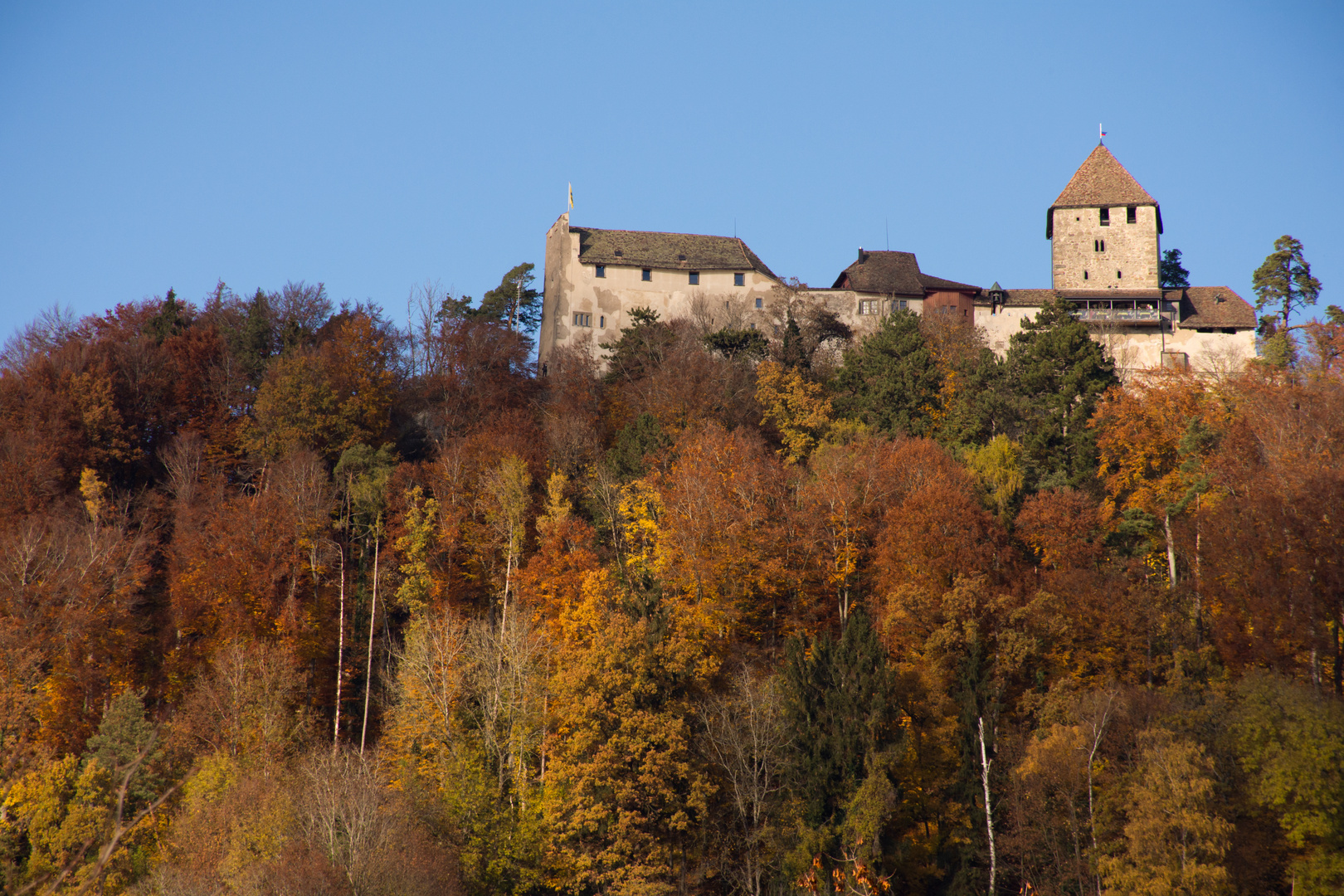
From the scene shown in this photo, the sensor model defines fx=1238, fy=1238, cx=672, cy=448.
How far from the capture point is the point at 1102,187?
78312 mm

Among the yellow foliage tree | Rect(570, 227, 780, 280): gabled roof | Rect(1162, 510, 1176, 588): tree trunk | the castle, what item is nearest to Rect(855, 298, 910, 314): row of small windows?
the castle

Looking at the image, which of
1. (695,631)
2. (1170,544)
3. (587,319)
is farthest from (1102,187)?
(695,631)

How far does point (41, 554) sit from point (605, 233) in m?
41.1

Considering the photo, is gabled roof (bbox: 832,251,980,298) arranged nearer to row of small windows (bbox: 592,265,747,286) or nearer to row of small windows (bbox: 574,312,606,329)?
row of small windows (bbox: 592,265,747,286)

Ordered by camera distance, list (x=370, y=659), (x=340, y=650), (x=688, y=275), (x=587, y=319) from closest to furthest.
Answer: (x=370, y=659), (x=340, y=650), (x=587, y=319), (x=688, y=275)

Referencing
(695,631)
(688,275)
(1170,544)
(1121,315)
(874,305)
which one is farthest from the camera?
(688,275)

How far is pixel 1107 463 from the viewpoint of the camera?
45250 mm

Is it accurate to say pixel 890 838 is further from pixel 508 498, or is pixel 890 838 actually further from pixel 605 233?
pixel 605 233

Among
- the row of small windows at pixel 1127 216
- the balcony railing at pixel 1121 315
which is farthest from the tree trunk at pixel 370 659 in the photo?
the row of small windows at pixel 1127 216

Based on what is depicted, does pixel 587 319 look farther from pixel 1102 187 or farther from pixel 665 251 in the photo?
pixel 1102 187

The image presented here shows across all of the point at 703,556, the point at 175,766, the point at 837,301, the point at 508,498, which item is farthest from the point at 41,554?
the point at 837,301

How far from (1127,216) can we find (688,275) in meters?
27.5

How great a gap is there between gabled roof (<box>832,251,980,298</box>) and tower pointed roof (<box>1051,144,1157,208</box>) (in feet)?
37.5

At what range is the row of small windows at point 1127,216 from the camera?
249ft
